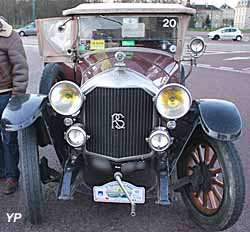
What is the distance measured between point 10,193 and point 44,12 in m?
42.8

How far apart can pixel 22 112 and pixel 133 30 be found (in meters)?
1.46

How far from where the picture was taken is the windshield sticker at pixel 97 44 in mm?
4037

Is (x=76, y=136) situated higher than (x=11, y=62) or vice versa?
(x=11, y=62)

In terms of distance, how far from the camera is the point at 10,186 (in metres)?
3.92

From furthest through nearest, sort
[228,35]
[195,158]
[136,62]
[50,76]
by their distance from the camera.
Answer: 1. [228,35]
2. [50,76]
3. [136,62]
4. [195,158]

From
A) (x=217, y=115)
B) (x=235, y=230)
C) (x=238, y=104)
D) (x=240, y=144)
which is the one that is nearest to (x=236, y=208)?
(x=235, y=230)

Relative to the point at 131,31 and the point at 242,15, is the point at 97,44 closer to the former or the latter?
the point at 131,31

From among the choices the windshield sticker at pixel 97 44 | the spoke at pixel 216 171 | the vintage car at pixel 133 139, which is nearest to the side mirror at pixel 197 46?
the vintage car at pixel 133 139

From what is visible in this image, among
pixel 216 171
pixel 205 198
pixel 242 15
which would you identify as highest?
pixel 216 171

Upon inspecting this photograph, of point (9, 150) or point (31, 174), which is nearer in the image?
point (31, 174)

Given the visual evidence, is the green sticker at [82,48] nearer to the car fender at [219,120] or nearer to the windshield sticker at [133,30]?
the windshield sticker at [133,30]

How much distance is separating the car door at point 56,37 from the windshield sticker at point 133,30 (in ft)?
1.64

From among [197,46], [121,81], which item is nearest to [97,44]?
[197,46]

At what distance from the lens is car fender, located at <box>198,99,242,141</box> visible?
3.01 metres
